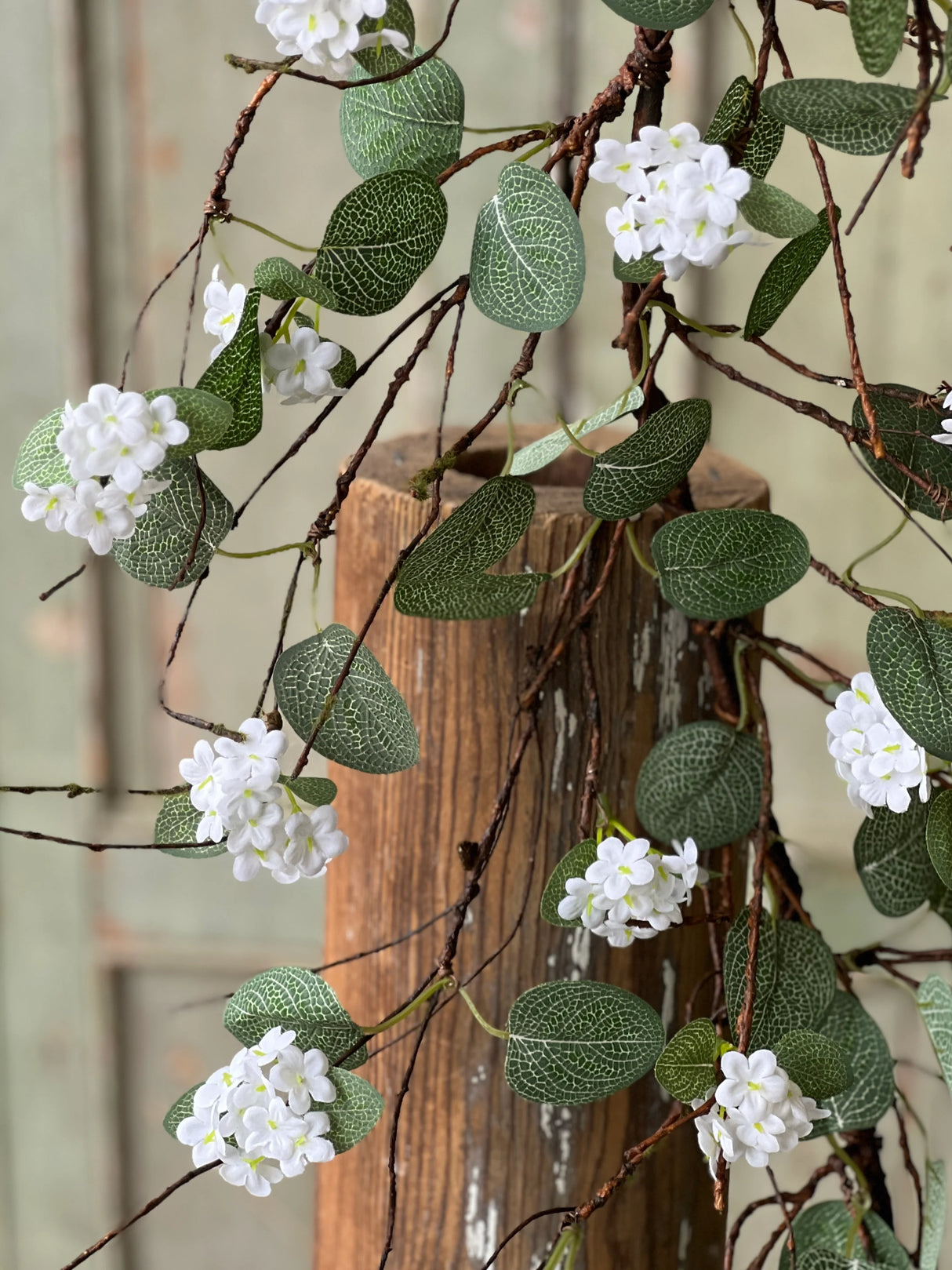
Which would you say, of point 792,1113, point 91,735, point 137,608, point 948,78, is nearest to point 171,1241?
point 91,735

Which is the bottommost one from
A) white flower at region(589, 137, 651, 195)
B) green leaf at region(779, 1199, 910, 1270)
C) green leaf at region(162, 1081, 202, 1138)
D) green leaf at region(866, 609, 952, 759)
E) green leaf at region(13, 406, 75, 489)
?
green leaf at region(779, 1199, 910, 1270)

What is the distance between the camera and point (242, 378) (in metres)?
0.37

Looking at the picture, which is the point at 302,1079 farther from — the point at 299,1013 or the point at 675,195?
Result: the point at 675,195

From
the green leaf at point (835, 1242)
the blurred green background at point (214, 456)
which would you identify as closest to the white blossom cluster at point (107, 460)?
the green leaf at point (835, 1242)

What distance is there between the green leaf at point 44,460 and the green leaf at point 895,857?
306 mm

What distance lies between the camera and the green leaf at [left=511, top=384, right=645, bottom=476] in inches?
16.2

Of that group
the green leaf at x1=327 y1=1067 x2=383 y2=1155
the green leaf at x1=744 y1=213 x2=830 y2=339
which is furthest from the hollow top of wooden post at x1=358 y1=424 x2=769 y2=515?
the green leaf at x1=327 y1=1067 x2=383 y2=1155

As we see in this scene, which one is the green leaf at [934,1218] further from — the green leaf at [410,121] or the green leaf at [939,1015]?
the green leaf at [410,121]

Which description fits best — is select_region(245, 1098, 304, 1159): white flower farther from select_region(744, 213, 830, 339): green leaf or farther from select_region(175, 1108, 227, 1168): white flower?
select_region(744, 213, 830, 339): green leaf

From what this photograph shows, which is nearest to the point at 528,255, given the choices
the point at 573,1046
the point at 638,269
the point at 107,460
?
the point at 638,269

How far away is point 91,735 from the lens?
132cm

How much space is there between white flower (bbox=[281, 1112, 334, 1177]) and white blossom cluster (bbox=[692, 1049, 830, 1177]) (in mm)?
110

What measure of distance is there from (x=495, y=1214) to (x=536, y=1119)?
45 mm

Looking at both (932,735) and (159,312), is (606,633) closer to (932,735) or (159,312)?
(932,735)
